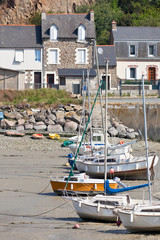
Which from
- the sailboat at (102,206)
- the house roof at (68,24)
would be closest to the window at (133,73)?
the house roof at (68,24)

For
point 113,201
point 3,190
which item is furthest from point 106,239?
point 3,190

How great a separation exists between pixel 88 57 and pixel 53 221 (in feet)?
130

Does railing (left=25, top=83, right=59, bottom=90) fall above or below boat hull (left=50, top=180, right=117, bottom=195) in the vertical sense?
above

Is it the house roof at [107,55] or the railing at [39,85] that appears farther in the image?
the house roof at [107,55]

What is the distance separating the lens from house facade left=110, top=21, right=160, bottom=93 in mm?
54469

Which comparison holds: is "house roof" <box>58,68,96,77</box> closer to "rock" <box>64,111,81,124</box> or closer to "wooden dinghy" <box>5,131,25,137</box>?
"rock" <box>64,111,81,124</box>

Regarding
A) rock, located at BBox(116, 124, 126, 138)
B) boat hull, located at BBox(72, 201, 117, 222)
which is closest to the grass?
rock, located at BBox(116, 124, 126, 138)

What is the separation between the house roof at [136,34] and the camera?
55.4 metres

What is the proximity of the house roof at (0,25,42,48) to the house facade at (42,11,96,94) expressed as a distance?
1248 mm

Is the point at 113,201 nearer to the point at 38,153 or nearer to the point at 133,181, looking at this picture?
the point at 133,181

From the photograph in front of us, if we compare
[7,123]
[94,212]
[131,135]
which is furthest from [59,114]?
[94,212]

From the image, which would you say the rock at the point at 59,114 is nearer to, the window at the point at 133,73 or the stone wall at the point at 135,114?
the stone wall at the point at 135,114

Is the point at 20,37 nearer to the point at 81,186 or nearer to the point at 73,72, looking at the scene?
the point at 73,72

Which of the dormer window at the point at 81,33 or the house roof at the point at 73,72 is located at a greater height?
the dormer window at the point at 81,33
